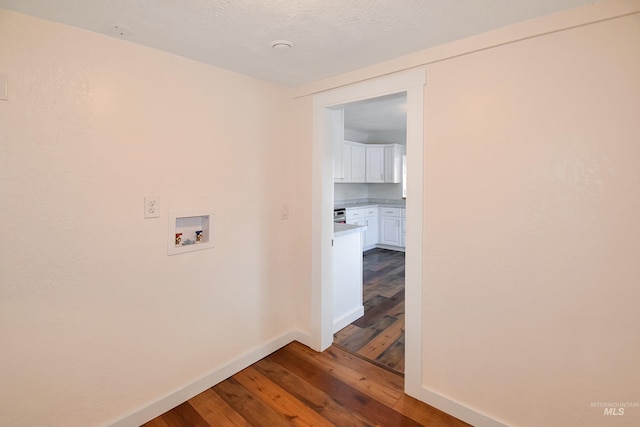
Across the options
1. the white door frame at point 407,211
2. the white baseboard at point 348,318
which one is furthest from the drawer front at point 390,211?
the white door frame at point 407,211

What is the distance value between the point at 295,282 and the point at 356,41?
202 centimetres

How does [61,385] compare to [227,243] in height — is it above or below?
below

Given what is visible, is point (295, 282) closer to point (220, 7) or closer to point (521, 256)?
point (521, 256)

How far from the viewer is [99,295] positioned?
171cm

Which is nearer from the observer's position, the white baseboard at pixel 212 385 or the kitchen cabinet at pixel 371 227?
the white baseboard at pixel 212 385

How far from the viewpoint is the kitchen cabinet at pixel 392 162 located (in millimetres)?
6422

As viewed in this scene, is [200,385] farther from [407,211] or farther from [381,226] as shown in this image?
[381,226]

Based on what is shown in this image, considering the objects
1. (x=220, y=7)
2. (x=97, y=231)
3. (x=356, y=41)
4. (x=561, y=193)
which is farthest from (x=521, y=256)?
(x=97, y=231)

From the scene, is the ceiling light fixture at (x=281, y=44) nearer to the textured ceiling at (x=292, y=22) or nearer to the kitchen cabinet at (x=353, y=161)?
the textured ceiling at (x=292, y=22)

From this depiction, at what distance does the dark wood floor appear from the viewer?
103 inches

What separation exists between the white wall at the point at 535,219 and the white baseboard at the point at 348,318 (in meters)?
1.13

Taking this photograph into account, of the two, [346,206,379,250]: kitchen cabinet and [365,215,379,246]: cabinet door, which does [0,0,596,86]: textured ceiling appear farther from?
[365,215,379,246]: cabinet door

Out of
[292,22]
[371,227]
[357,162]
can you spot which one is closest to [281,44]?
[292,22]

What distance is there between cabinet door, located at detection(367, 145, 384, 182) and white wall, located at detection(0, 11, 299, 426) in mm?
4236
